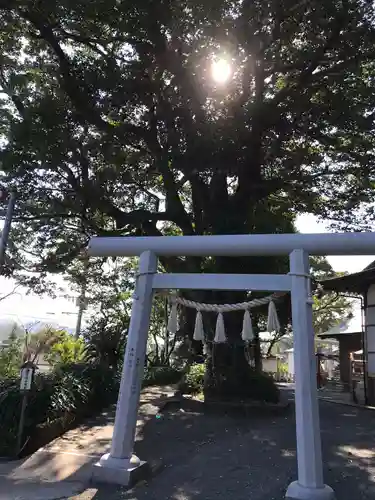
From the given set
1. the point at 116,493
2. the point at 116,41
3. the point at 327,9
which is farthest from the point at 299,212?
the point at 116,493

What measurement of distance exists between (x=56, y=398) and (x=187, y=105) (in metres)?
7.15

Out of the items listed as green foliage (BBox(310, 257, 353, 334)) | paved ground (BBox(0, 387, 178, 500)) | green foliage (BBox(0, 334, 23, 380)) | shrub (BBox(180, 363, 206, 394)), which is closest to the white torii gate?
paved ground (BBox(0, 387, 178, 500))

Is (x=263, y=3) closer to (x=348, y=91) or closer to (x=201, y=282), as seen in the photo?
(x=348, y=91)

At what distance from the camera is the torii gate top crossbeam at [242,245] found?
547 cm

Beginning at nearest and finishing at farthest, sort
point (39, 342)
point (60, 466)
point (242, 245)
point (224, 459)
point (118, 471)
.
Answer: point (118, 471)
point (242, 245)
point (224, 459)
point (60, 466)
point (39, 342)

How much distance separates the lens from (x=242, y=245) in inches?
231

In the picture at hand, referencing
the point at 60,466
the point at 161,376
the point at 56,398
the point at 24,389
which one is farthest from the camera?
the point at 161,376

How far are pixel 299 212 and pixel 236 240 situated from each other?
9713 mm

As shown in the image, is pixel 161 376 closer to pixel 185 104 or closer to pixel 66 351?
pixel 66 351

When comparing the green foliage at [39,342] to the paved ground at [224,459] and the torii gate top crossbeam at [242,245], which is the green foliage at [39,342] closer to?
the paved ground at [224,459]

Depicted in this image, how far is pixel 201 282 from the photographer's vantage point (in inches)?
229

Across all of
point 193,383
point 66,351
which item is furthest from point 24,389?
point 193,383

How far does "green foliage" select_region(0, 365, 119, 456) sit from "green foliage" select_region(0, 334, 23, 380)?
1.16 m

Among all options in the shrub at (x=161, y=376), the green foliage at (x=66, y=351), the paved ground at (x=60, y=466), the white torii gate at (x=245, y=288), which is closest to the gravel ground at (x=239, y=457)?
the white torii gate at (x=245, y=288)
